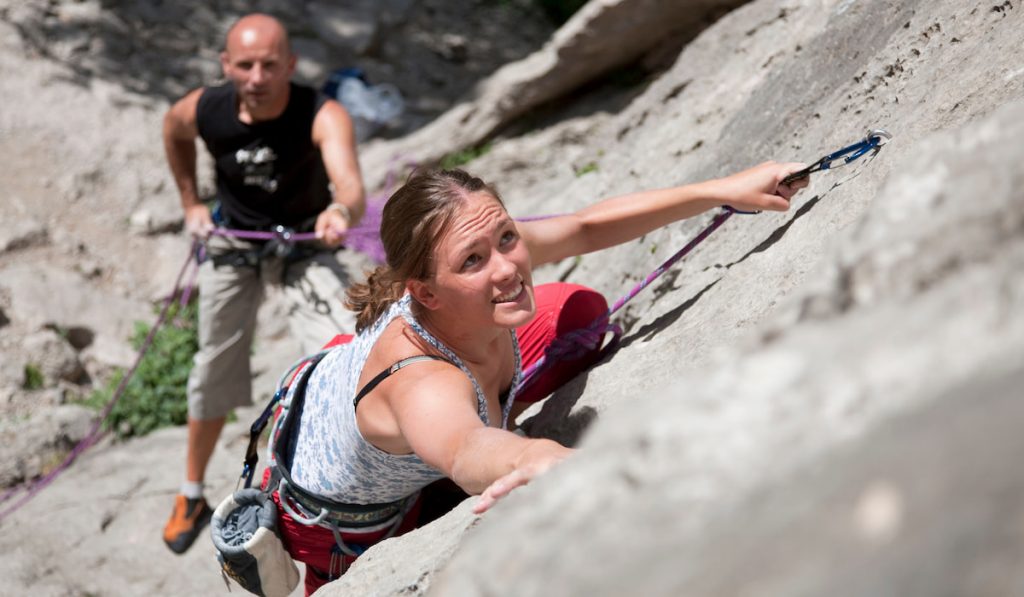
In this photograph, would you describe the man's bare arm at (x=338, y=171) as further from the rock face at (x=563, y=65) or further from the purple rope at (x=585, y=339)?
the rock face at (x=563, y=65)

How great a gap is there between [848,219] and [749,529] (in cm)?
161

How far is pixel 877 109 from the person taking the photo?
294 cm

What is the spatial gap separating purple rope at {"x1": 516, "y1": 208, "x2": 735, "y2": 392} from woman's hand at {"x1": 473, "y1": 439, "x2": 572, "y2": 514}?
105cm

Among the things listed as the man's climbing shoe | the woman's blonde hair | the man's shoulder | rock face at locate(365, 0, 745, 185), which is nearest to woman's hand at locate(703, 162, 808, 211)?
the woman's blonde hair

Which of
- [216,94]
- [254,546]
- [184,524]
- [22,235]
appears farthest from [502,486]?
[22,235]

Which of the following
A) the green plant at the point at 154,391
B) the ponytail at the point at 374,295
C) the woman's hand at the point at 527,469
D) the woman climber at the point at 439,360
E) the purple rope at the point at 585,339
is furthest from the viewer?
the green plant at the point at 154,391

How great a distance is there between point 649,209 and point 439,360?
85 cm

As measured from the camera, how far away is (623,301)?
2943mm

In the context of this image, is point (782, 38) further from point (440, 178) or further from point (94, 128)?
point (94, 128)

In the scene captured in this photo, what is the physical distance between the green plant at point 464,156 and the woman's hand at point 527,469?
4.93 m

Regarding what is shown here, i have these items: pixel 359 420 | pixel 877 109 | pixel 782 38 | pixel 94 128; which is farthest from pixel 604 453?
pixel 94 128

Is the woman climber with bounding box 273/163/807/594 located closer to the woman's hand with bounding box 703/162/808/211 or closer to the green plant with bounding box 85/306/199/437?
the woman's hand with bounding box 703/162/808/211

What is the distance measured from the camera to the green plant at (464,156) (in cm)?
662

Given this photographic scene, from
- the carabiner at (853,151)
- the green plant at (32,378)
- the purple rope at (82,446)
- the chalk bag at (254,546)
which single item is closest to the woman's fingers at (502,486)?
the chalk bag at (254,546)
